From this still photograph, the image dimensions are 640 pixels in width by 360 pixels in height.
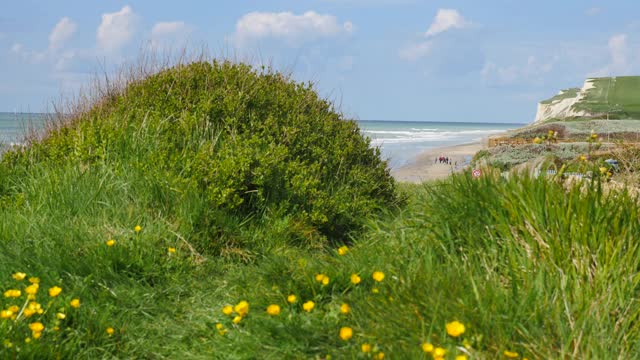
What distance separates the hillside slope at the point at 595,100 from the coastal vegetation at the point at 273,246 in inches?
2253

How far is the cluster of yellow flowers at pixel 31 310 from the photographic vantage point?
14.1 ft

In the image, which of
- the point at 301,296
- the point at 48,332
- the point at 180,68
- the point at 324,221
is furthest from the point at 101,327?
the point at 180,68

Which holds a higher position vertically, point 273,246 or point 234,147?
point 234,147

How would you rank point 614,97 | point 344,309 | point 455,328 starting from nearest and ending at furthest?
point 455,328 < point 344,309 < point 614,97

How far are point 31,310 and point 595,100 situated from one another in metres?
78.4

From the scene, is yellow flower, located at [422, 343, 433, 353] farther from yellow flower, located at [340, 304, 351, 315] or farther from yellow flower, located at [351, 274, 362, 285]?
yellow flower, located at [351, 274, 362, 285]

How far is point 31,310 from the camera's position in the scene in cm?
440

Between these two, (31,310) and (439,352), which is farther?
(31,310)

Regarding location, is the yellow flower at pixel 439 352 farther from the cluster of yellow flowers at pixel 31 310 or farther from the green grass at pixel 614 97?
the green grass at pixel 614 97

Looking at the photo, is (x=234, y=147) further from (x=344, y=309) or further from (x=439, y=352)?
(x=439, y=352)

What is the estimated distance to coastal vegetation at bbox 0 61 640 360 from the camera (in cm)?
402

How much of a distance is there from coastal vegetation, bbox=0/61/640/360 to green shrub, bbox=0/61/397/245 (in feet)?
0.08

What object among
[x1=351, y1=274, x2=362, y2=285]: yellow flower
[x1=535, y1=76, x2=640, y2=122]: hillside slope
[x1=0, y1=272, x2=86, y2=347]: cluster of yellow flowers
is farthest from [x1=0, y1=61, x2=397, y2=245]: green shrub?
[x1=535, y1=76, x2=640, y2=122]: hillside slope

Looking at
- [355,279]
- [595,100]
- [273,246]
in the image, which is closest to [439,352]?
[355,279]
